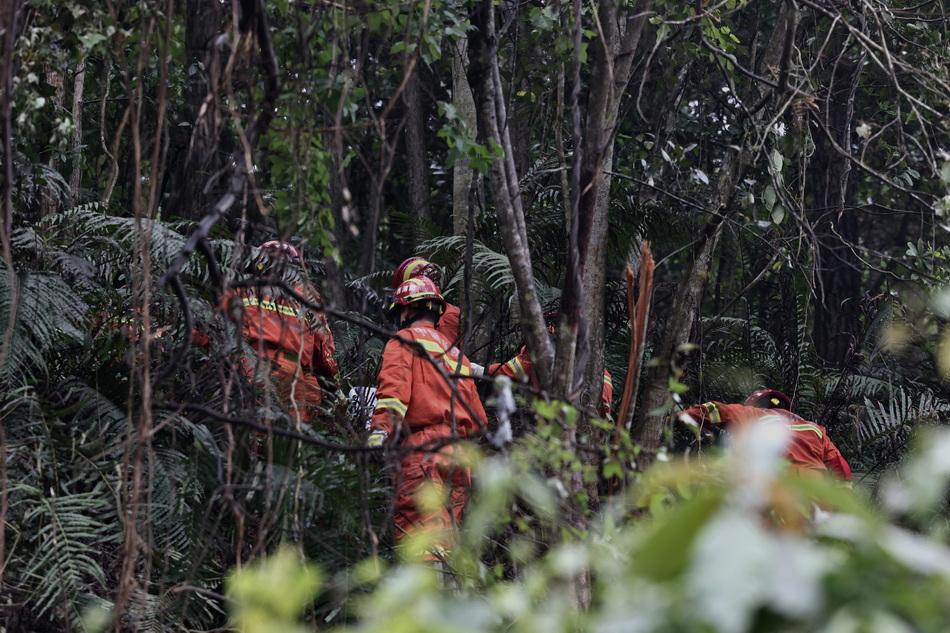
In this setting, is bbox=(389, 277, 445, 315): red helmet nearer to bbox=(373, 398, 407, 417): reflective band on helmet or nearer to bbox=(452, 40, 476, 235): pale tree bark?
bbox=(373, 398, 407, 417): reflective band on helmet

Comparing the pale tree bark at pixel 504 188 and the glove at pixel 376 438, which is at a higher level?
the pale tree bark at pixel 504 188

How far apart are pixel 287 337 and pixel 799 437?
119 inches

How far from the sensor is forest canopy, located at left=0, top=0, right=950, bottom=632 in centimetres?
112

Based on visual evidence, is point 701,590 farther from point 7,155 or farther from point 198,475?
point 198,475

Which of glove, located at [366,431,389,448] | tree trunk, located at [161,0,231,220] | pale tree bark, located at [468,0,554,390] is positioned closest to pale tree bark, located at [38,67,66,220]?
tree trunk, located at [161,0,231,220]

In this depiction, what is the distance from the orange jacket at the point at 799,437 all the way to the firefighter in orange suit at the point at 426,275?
166 cm

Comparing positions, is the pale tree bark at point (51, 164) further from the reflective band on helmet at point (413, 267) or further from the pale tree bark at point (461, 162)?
the pale tree bark at point (461, 162)

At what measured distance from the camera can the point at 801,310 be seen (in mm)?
7160

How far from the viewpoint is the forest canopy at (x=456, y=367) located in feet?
3.69

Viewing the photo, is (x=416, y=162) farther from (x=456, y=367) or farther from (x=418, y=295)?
(x=456, y=367)

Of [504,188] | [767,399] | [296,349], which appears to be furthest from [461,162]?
[504,188]

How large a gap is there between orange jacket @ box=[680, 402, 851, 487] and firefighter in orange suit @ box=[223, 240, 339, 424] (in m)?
2.12

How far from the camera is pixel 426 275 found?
5508 millimetres

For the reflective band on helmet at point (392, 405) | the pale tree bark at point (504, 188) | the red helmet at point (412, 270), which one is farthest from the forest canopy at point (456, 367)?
the red helmet at point (412, 270)
